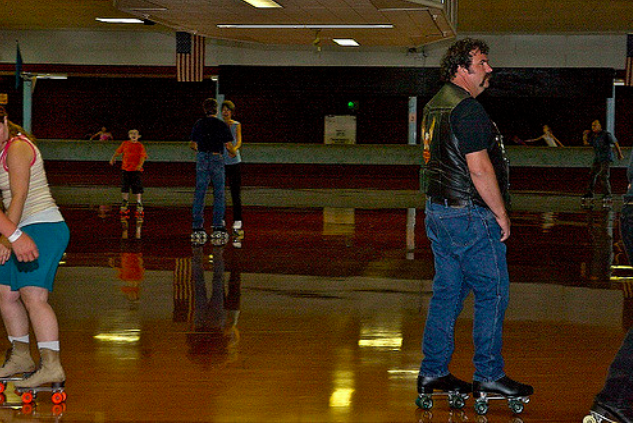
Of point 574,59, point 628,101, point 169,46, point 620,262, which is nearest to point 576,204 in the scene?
point 574,59

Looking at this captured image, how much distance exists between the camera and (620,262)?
8.80 m

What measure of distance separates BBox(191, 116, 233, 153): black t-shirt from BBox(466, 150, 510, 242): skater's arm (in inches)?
248

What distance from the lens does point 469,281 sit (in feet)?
13.0

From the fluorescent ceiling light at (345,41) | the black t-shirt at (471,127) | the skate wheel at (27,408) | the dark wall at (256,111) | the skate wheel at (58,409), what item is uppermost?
the fluorescent ceiling light at (345,41)

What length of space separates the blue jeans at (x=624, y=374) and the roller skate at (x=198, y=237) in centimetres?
662

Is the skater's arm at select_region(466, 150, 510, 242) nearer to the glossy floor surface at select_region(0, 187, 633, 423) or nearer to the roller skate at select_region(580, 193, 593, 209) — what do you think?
the glossy floor surface at select_region(0, 187, 633, 423)

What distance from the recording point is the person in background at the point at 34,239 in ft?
12.8

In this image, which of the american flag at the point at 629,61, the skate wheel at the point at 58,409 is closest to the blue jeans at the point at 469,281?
the skate wheel at the point at 58,409

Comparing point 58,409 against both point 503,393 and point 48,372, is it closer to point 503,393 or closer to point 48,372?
point 48,372

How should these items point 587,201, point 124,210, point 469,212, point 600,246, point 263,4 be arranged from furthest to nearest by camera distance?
1. point 587,201
2. point 263,4
3. point 124,210
4. point 600,246
5. point 469,212

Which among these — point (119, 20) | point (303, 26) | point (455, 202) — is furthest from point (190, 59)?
point (455, 202)

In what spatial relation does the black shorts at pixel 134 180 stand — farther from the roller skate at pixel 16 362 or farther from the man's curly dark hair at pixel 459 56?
the man's curly dark hair at pixel 459 56

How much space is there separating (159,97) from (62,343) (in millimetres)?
21585

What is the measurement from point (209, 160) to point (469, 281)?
20.5 ft
